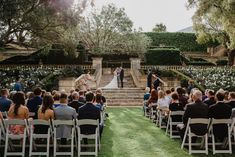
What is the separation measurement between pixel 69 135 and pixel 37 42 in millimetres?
17815

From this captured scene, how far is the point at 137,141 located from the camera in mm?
11773

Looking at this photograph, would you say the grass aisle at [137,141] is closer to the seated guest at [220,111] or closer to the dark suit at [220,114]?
the dark suit at [220,114]

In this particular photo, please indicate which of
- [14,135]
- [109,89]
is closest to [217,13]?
[109,89]

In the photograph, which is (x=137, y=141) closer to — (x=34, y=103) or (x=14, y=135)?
(x=34, y=103)

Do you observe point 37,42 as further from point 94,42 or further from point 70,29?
point 94,42

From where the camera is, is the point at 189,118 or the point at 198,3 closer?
the point at 189,118

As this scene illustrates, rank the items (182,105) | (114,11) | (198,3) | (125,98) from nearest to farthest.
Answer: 1. (182,105)
2. (125,98)
3. (198,3)
4. (114,11)

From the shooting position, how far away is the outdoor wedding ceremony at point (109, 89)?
10094 millimetres

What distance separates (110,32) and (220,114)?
36.2 metres

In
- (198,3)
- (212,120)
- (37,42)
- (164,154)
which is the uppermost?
(198,3)

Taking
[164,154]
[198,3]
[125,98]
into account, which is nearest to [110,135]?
[164,154]

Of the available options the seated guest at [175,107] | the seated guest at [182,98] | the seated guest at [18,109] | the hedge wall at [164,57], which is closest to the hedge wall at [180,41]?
the hedge wall at [164,57]

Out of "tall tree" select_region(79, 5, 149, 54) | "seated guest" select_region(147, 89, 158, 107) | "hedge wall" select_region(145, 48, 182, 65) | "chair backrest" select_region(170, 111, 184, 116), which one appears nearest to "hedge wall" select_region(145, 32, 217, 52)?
"tall tree" select_region(79, 5, 149, 54)

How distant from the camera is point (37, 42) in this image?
88.3 feet
